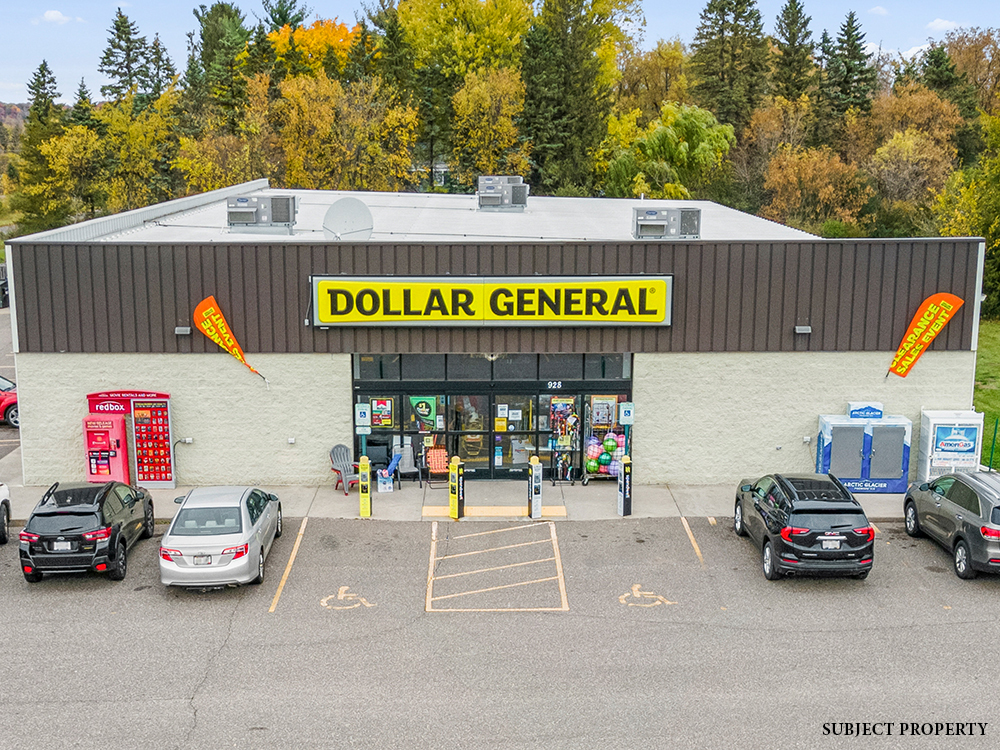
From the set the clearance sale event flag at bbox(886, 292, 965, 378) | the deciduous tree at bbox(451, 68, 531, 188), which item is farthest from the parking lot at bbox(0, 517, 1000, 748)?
the deciduous tree at bbox(451, 68, 531, 188)

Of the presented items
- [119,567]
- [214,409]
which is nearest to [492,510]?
[214,409]

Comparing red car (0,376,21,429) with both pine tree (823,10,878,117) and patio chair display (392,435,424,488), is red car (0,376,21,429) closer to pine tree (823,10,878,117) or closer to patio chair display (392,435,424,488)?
patio chair display (392,435,424,488)

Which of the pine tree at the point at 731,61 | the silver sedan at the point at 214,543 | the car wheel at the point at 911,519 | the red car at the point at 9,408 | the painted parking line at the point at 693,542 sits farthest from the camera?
the pine tree at the point at 731,61

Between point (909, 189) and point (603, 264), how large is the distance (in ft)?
131

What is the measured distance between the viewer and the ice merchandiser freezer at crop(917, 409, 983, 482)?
20594 millimetres

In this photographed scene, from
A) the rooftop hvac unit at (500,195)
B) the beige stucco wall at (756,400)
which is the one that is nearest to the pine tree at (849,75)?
the rooftop hvac unit at (500,195)

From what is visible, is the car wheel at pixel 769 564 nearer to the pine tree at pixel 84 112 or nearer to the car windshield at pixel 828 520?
the car windshield at pixel 828 520

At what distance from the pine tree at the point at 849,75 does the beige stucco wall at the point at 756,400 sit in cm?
4469

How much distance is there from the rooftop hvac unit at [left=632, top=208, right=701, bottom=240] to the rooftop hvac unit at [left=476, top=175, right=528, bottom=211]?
30.4 ft

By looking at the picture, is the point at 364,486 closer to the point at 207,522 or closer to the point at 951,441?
the point at 207,522

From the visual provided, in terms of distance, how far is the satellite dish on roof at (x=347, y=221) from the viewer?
21250 millimetres

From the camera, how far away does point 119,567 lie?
53.3ft

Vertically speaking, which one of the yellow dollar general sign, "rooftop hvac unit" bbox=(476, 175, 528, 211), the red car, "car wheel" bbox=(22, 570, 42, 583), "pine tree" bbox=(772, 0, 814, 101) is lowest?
"car wheel" bbox=(22, 570, 42, 583)

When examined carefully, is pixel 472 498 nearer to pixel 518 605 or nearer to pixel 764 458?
pixel 518 605
